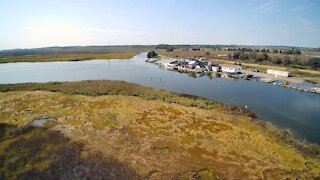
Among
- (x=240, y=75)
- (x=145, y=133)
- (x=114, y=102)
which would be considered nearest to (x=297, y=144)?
(x=145, y=133)

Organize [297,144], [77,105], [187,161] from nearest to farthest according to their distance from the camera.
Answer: [187,161]
[297,144]
[77,105]

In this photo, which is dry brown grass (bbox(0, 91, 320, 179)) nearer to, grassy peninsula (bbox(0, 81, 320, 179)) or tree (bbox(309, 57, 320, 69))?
grassy peninsula (bbox(0, 81, 320, 179))

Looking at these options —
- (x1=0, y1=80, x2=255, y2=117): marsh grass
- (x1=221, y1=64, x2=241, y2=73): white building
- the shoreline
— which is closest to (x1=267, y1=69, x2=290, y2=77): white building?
(x1=221, y1=64, x2=241, y2=73): white building

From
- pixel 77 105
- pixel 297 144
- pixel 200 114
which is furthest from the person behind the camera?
pixel 77 105

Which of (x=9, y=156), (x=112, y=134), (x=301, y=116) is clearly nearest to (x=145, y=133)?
(x=112, y=134)

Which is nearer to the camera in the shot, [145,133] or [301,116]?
[145,133]

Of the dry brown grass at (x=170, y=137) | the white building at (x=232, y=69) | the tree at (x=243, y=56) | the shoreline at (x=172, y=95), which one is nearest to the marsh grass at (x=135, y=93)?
the shoreline at (x=172, y=95)

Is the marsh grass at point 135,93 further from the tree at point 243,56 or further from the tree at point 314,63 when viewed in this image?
the tree at point 243,56

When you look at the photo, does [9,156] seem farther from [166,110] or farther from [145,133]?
[166,110]

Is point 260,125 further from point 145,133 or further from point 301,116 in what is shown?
point 145,133
